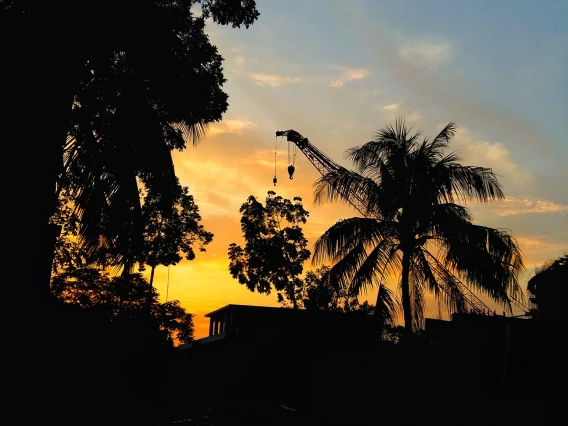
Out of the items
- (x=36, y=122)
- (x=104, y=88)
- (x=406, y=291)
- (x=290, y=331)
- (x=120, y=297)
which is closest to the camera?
(x=36, y=122)

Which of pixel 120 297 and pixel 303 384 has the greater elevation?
pixel 120 297

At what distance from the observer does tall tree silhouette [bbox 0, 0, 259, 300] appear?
671 cm

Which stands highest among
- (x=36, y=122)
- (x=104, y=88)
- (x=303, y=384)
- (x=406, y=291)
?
(x=104, y=88)

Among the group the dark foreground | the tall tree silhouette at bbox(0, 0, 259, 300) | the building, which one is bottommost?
the dark foreground

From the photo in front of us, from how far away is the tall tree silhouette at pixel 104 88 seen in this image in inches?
264

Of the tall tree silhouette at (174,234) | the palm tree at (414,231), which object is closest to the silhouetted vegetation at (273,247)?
the tall tree silhouette at (174,234)

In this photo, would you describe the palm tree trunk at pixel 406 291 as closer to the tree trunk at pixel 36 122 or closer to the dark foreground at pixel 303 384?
the dark foreground at pixel 303 384

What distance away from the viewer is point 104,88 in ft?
41.0

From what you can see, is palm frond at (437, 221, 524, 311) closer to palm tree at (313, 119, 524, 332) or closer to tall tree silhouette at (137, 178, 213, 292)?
palm tree at (313, 119, 524, 332)

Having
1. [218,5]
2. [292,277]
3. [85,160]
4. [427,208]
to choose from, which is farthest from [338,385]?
[292,277]

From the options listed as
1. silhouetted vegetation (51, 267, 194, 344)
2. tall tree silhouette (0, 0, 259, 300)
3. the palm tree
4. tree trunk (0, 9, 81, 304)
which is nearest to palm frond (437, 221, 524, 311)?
the palm tree

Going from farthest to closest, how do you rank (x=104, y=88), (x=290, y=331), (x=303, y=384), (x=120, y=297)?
(x=120, y=297) < (x=290, y=331) < (x=303, y=384) < (x=104, y=88)

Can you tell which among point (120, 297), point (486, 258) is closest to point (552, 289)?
point (486, 258)

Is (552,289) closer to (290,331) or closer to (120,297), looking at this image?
(290,331)
